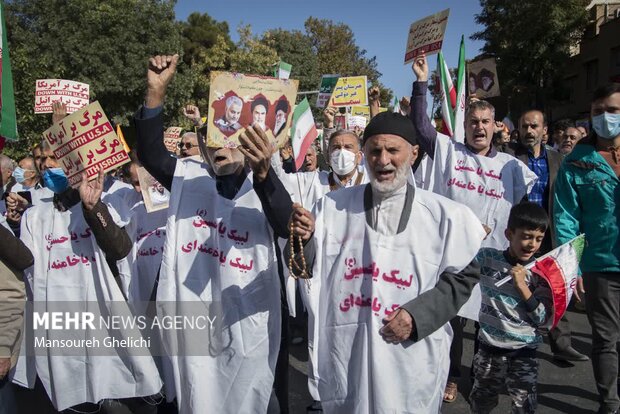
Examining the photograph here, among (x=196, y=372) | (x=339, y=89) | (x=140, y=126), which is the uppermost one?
(x=339, y=89)

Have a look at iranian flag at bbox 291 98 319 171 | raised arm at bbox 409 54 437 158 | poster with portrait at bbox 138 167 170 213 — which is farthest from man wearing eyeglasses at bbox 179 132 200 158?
raised arm at bbox 409 54 437 158

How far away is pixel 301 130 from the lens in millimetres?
4066

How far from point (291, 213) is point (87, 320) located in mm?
1770

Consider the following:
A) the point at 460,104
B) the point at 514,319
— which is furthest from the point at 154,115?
the point at 460,104

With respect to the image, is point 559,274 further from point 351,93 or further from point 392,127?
point 351,93

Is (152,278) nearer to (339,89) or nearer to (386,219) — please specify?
(386,219)

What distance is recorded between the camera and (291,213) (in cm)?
257

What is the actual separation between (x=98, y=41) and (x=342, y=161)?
21084mm

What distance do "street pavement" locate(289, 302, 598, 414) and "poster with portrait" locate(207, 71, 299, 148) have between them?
8.04ft

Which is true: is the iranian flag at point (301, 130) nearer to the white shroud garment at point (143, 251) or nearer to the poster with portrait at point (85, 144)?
the white shroud garment at point (143, 251)

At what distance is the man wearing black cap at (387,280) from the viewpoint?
2.39 meters

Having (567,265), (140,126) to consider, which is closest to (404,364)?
(567,265)

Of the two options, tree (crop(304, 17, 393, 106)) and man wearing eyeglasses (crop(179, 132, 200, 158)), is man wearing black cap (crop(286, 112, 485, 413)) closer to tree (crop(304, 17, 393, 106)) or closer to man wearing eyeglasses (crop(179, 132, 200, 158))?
man wearing eyeglasses (crop(179, 132, 200, 158))

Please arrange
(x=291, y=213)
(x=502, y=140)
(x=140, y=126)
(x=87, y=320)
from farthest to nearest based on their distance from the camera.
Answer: (x=502, y=140), (x=87, y=320), (x=140, y=126), (x=291, y=213)
